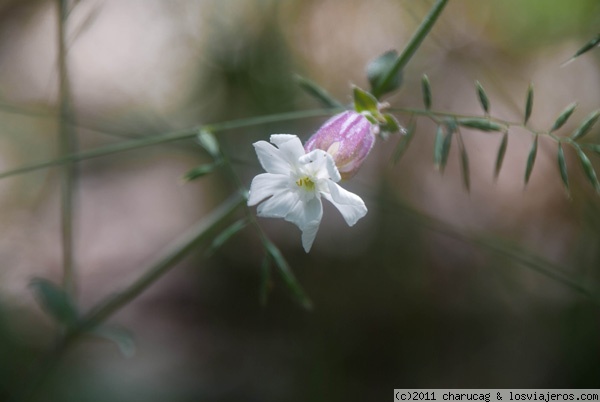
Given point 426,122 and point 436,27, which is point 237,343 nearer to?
point 426,122

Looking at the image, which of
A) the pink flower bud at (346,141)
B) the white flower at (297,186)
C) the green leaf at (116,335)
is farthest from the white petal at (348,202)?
the green leaf at (116,335)

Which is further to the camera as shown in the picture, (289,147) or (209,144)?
(209,144)

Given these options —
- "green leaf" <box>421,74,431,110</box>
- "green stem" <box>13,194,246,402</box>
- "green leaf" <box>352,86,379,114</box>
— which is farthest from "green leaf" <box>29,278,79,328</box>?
"green leaf" <box>421,74,431,110</box>

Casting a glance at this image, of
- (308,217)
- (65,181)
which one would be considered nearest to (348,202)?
(308,217)

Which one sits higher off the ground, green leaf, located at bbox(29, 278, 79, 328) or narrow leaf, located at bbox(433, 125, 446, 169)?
narrow leaf, located at bbox(433, 125, 446, 169)

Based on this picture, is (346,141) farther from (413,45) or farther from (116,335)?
(116,335)

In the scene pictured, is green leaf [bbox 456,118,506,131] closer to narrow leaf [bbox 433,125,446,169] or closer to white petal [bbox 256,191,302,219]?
narrow leaf [bbox 433,125,446,169]
